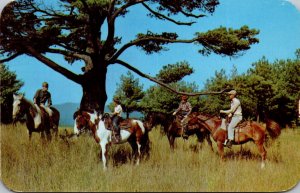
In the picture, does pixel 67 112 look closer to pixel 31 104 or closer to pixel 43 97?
pixel 43 97

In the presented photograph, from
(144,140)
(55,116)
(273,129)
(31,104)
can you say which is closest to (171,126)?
(144,140)

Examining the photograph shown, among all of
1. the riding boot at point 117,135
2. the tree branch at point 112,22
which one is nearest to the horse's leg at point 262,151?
the riding boot at point 117,135

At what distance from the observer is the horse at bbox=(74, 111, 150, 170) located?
719cm

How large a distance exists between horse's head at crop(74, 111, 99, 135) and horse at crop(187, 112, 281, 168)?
1.35 metres

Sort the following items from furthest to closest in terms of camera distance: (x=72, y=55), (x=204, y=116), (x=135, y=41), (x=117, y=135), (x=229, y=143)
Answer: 1. (x=72, y=55)
2. (x=135, y=41)
3. (x=204, y=116)
4. (x=229, y=143)
5. (x=117, y=135)

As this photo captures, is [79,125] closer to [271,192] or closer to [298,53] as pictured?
[271,192]

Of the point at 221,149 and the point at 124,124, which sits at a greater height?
the point at 124,124

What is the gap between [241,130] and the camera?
7676mm

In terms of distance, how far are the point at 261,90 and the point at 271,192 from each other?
1.57 metres

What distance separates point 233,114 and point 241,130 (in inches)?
10.1

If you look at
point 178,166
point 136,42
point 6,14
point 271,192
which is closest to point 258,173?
point 271,192

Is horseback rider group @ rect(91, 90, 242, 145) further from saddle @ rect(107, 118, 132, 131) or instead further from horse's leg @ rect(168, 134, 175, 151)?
horse's leg @ rect(168, 134, 175, 151)

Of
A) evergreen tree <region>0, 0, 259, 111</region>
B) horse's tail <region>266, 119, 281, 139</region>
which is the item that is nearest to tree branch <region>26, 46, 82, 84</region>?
evergreen tree <region>0, 0, 259, 111</region>

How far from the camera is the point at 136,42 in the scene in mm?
8039
